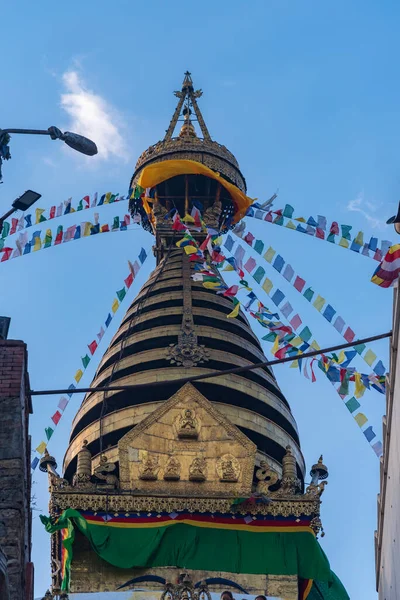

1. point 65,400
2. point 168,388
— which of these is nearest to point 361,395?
point 168,388

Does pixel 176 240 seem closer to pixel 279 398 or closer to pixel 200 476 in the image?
pixel 279 398

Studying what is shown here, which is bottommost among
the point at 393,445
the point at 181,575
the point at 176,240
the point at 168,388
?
the point at 181,575

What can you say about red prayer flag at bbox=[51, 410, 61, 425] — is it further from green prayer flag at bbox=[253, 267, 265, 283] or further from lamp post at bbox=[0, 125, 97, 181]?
lamp post at bbox=[0, 125, 97, 181]

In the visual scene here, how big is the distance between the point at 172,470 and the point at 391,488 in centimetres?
640

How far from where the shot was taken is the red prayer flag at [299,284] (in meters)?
26.9

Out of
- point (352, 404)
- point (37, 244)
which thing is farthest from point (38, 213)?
point (352, 404)

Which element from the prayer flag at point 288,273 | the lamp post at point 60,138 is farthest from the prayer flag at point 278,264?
the lamp post at point 60,138

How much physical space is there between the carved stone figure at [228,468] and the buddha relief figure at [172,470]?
0.78 m

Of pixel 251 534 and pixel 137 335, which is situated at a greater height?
pixel 137 335

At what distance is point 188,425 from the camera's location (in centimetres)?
2572

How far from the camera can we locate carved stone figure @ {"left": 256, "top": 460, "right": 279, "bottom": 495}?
82.4 ft

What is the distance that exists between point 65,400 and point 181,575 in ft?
28.7

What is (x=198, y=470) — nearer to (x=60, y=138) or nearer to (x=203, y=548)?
(x=203, y=548)

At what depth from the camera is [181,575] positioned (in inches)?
899
